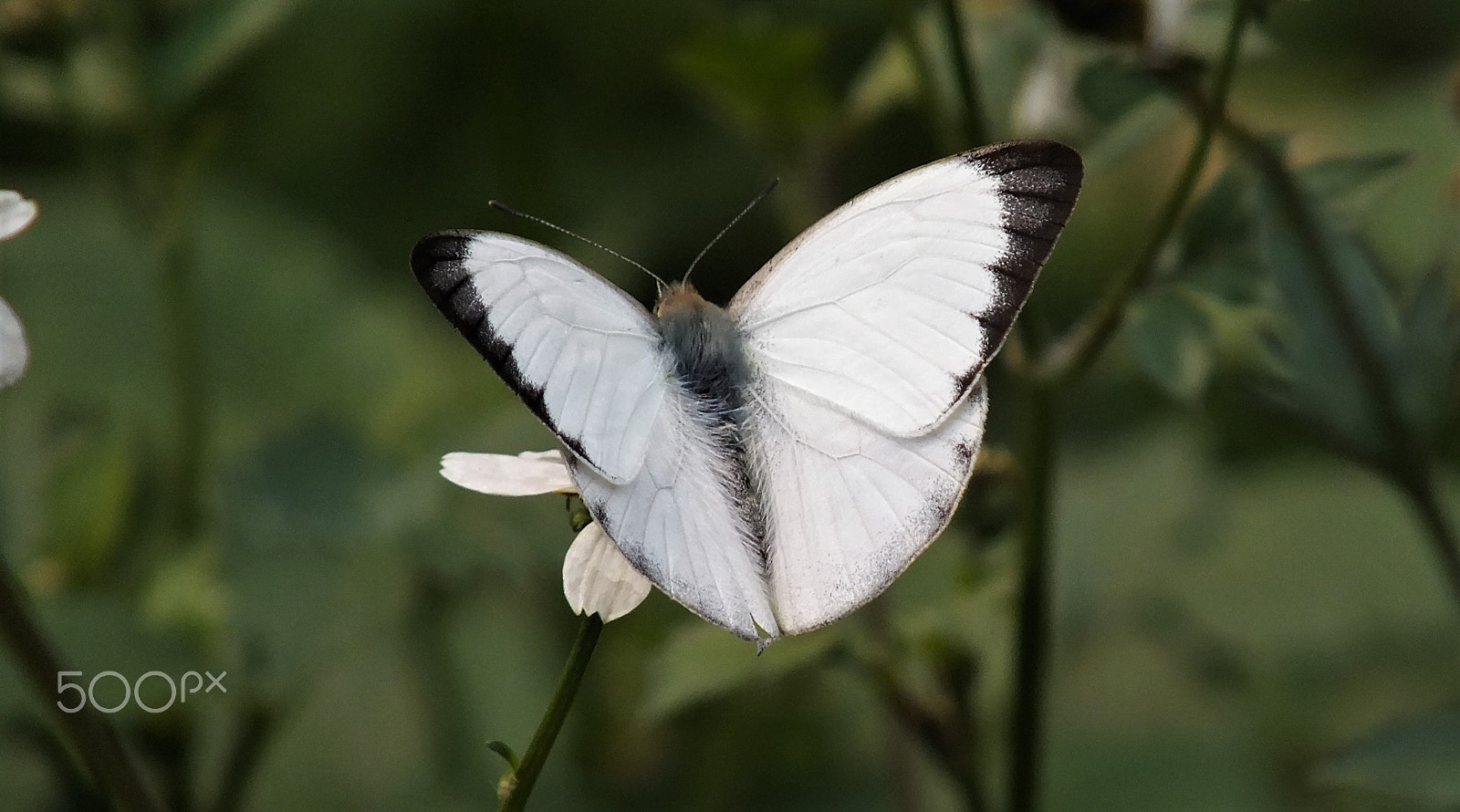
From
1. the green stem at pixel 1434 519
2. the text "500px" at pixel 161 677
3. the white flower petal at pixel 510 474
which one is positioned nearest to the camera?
the white flower petal at pixel 510 474

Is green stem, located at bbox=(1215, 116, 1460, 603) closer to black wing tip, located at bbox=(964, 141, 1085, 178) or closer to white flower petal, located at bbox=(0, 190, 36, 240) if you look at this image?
black wing tip, located at bbox=(964, 141, 1085, 178)

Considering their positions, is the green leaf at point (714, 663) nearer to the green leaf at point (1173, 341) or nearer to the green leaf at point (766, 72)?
the green leaf at point (1173, 341)

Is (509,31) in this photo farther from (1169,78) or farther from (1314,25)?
(1314,25)

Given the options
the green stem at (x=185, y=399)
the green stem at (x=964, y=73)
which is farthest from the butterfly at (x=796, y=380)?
the green stem at (x=185, y=399)

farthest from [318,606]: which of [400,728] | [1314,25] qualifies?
[1314,25]

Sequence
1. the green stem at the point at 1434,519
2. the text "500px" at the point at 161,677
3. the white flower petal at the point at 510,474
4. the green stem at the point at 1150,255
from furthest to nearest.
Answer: the text "500px" at the point at 161,677 → the green stem at the point at 1434,519 → the green stem at the point at 1150,255 → the white flower petal at the point at 510,474

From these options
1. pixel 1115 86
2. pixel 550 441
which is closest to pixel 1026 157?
pixel 1115 86

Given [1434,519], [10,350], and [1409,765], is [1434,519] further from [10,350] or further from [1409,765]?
[10,350]
